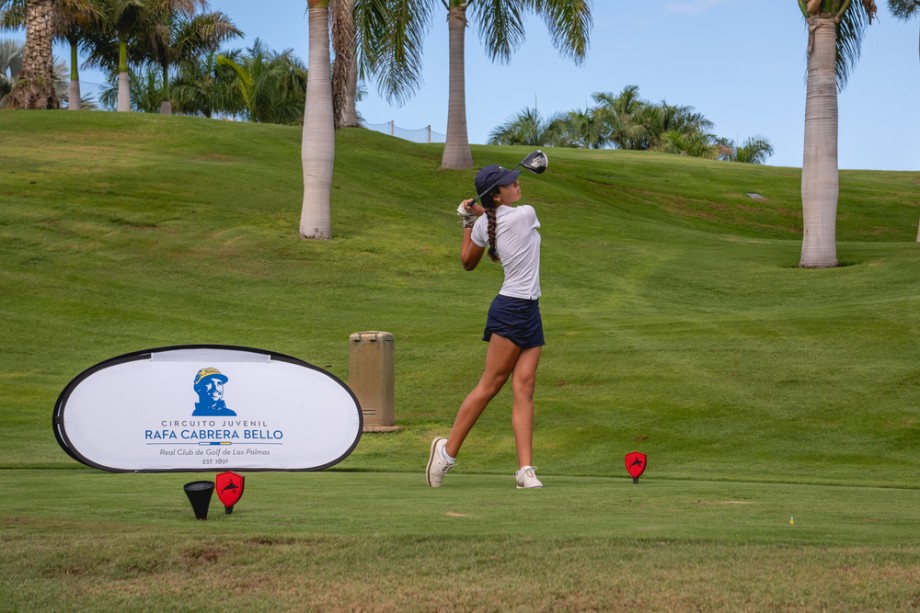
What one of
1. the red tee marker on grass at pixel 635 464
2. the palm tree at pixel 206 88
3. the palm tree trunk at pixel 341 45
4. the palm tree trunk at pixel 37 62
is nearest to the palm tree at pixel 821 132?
the palm tree trunk at pixel 341 45

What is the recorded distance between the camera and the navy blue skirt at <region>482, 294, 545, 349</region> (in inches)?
279

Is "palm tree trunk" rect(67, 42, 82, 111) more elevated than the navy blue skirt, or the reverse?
"palm tree trunk" rect(67, 42, 82, 111)

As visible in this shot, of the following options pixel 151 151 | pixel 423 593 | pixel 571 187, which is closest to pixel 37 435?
pixel 423 593

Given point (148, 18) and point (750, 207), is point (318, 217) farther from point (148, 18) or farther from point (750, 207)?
point (148, 18)

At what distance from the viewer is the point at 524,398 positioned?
7.29 meters

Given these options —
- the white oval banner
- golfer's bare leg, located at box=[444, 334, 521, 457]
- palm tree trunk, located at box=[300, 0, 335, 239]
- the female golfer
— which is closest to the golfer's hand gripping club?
the female golfer

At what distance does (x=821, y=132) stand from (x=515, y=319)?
19.5 meters

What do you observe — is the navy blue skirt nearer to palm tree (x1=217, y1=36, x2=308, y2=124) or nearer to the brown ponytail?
the brown ponytail

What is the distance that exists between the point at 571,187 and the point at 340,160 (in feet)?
26.6

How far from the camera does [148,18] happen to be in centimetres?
5116

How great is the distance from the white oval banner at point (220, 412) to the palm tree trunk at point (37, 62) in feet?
107

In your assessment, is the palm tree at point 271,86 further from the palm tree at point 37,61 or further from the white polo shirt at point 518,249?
the white polo shirt at point 518,249

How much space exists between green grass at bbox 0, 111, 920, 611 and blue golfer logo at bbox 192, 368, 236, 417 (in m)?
0.42

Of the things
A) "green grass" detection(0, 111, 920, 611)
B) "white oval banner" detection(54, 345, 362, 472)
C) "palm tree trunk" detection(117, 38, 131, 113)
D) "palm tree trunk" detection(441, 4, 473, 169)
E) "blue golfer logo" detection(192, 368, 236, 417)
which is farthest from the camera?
"palm tree trunk" detection(117, 38, 131, 113)
